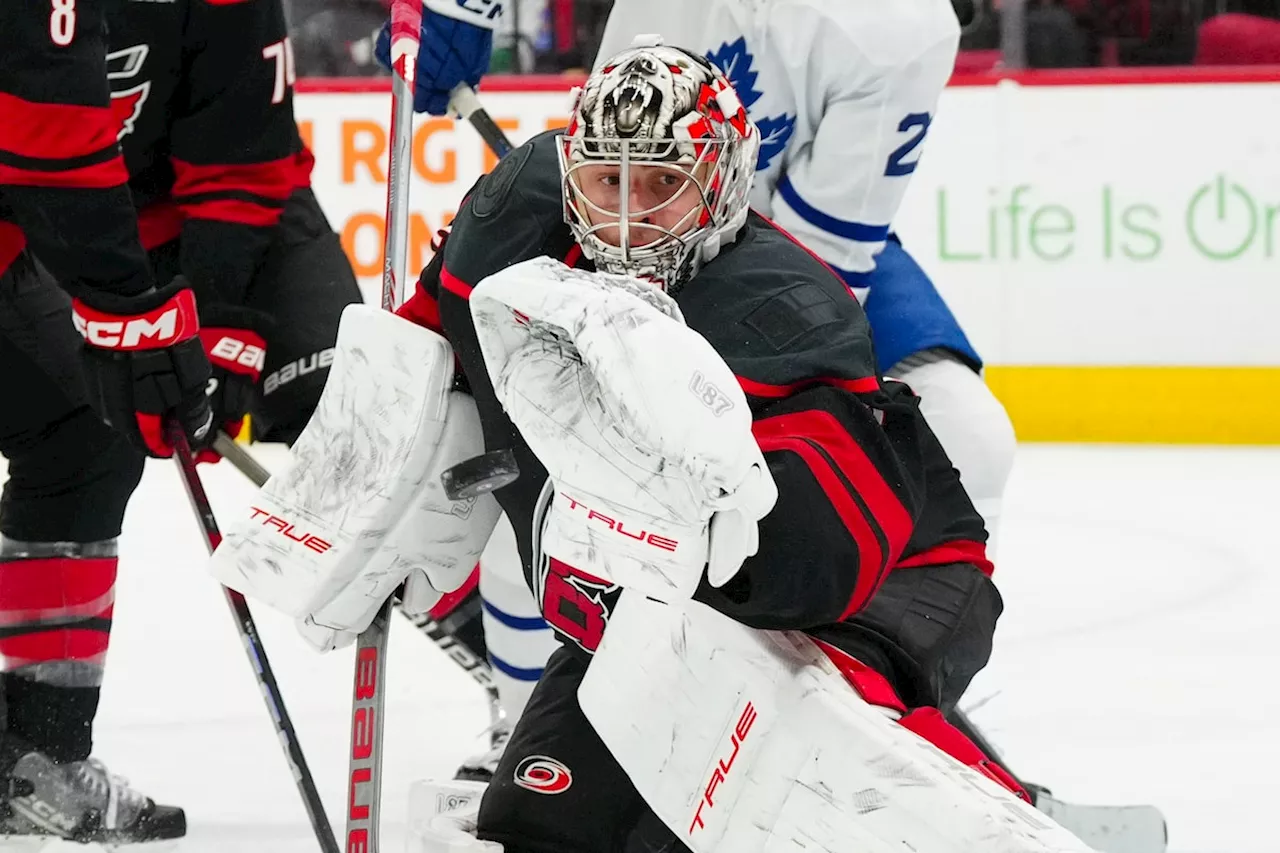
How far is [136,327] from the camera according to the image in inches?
77.1

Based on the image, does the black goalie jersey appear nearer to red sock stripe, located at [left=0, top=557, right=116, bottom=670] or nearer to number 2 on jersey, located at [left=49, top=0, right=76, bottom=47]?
number 2 on jersey, located at [left=49, top=0, right=76, bottom=47]

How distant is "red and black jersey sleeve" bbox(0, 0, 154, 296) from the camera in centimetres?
190

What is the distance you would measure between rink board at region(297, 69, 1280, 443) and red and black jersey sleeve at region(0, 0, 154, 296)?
2.68m

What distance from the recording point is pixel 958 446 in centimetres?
209

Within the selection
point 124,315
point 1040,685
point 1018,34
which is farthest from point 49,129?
point 1018,34

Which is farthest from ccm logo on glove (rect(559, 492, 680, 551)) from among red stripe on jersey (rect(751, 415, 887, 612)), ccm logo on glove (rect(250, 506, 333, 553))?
ccm logo on glove (rect(250, 506, 333, 553))

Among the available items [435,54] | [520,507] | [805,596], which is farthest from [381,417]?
[435,54]

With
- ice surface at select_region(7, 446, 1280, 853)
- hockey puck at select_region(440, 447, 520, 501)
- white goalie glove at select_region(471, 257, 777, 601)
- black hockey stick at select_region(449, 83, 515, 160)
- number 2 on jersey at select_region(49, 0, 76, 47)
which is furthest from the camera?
black hockey stick at select_region(449, 83, 515, 160)

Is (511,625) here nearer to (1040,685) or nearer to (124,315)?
(124,315)

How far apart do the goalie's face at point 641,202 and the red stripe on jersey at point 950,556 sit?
1.23 ft

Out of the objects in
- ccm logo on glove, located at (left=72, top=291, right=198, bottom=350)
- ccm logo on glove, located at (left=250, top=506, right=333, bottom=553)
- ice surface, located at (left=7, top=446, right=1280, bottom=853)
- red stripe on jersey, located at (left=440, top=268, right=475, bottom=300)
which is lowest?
ice surface, located at (left=7, top=446, right=1280, bottom=853)

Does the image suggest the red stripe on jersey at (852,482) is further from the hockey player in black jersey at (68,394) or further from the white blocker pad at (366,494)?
the hockey player in black jersey at (68,394)

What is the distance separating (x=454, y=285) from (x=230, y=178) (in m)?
0.76

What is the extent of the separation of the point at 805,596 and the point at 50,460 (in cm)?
117
